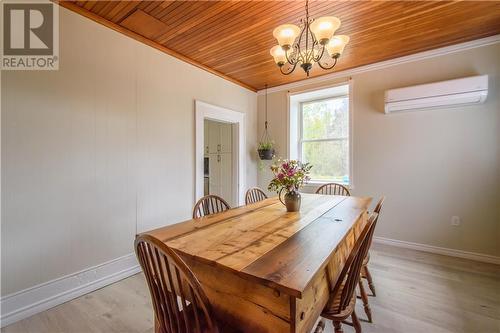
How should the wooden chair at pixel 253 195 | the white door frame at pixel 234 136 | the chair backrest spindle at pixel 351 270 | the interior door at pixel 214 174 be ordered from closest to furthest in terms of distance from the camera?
the chair backrest spindle at pixel 351 270 < the wooden chair at pixel 253 195 < the white door frame at pixel 234 136 < the interior door at pixel 214 174

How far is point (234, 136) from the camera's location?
13.8ft

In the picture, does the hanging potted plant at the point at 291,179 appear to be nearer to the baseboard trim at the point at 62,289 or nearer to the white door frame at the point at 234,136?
the white door frame at the point at 234,136

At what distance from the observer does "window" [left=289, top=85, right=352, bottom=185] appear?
3.90m

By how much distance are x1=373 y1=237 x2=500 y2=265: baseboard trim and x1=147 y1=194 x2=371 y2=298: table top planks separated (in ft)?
5.72

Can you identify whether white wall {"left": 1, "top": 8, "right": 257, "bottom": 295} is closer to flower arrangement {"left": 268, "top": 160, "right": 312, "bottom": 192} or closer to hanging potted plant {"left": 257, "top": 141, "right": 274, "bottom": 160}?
hanging potted plant {"left": 257, "top": 141, "right": 274, "bottom": 160}

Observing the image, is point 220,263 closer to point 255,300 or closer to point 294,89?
point 255,300

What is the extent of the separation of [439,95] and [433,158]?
78cm

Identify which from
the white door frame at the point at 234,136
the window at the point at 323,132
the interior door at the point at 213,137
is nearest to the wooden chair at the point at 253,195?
the white door frame at the point at 234,136

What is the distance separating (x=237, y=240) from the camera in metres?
1.28

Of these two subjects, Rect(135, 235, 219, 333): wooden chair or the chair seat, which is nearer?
Rect(135, 235, 219, 333): wooden chair

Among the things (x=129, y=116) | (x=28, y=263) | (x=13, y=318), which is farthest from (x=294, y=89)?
(x=13, y=318)

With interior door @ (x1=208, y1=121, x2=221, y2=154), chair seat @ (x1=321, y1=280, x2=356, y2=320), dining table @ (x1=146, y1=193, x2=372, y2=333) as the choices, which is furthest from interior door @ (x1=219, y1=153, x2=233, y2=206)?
chair seat @ (x1=321, y1=280, x2=356, y2=320)

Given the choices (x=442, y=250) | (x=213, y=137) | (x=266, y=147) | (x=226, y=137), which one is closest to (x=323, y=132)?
(x=266, y=147)

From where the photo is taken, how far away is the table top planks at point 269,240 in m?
0.93
